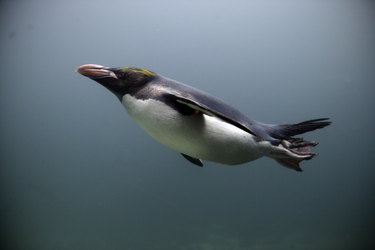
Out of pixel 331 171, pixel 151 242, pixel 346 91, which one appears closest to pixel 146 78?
pixel 151 242

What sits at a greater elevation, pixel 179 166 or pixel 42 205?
pixel 179 166

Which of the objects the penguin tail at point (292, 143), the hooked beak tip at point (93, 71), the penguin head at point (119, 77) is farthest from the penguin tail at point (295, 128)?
the hooked beak tip at point (93, 71)

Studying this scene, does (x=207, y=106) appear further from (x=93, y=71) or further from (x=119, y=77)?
(x=93, y=71)

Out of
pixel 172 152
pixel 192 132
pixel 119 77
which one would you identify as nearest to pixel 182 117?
pixel 192 132

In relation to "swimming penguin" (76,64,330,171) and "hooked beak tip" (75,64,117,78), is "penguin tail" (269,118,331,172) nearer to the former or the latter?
"swimming penguin" (76,64,330,171)

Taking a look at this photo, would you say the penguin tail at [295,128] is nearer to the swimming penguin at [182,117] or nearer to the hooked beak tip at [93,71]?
the swimming penguin at [182,117]

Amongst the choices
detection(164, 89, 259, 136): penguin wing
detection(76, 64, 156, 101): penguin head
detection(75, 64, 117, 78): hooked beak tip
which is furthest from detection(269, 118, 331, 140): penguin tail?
detection(75, 64, 117, 78): hooked beak tip

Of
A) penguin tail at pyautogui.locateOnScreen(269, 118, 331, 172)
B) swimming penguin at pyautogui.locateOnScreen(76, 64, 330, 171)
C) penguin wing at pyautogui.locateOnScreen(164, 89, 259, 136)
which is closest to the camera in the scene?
penguin wing at pyautogui.locateOnScreen(164, 89, 259, 136)

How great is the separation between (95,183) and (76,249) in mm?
1254

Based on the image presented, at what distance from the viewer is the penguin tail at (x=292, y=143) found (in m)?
1.83

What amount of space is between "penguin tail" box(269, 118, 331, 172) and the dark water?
438cm

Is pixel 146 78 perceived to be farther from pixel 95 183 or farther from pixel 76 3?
pixel 95 183

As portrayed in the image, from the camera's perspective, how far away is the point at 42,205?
5.81m

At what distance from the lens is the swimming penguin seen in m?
1.59
